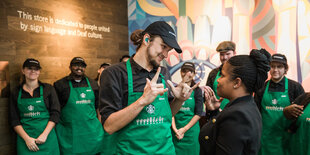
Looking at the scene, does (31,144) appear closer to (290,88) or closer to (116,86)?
(116,86)

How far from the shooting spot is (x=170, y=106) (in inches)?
63.7

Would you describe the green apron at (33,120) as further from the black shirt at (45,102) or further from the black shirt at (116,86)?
the black shirt at (116,86)

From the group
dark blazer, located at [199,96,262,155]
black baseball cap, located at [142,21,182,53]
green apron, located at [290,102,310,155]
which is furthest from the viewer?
green apron, located at [290,102,310,155]

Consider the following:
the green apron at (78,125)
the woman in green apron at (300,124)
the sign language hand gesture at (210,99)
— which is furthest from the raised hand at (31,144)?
the woman in green apron at (300,124)

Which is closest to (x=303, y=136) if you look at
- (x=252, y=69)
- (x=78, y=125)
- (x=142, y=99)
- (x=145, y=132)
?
(x=252, y=69)

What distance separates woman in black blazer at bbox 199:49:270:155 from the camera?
1126mm

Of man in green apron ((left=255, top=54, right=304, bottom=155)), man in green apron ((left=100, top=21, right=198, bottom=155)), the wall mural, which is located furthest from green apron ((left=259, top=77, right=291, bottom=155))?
man in green apron ((left=100, top=21, right=198, bottom=155))

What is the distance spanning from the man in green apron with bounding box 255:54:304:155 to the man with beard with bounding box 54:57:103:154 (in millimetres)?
2312

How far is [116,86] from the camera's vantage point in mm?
1309

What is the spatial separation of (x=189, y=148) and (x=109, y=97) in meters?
2.06

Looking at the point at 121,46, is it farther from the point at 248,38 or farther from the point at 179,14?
the point at 248,38

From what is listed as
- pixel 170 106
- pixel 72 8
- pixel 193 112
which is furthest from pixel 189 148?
pixel 72 8

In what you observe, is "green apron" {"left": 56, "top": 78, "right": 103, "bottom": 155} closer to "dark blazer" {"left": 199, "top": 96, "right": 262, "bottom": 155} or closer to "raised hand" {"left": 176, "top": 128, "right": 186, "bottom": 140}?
"raised hand" {"left": 176, "top": 128, "right": 186, "bottom": 140}

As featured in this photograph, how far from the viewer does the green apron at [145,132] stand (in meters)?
1.32
